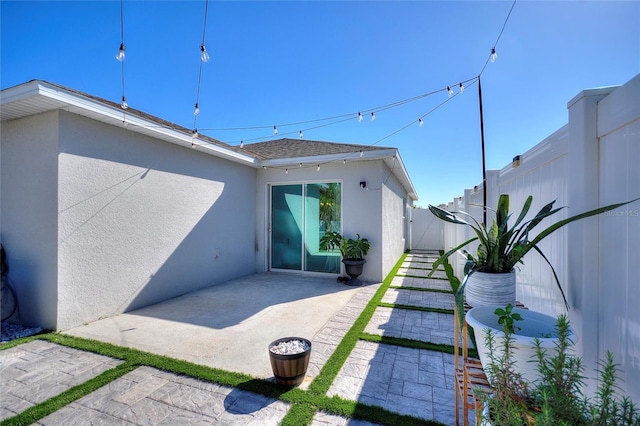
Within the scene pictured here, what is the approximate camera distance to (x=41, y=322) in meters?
3.72

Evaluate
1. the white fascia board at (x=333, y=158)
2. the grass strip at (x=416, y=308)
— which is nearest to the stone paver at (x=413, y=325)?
the grass strip at (x=416, y=308)

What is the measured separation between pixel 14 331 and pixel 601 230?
6.36 metres

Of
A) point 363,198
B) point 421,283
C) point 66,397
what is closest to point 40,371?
point 66,397

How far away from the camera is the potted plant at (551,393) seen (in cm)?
86

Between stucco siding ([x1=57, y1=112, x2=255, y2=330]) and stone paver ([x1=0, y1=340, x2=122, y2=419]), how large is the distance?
2.33 ft

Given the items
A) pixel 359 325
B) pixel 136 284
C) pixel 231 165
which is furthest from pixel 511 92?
pixel 136 284

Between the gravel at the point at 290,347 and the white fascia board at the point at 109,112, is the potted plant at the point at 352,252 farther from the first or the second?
the gravel at the point at 290,347

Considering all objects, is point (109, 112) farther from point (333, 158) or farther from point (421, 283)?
point (421, 283)

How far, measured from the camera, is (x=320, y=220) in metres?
6.96

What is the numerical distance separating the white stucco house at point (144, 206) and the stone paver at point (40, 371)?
2.14 feet

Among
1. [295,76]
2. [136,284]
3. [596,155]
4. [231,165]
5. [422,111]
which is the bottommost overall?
[136,284]

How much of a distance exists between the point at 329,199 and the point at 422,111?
2.98 meters

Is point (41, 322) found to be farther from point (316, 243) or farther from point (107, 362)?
point (316, 243)

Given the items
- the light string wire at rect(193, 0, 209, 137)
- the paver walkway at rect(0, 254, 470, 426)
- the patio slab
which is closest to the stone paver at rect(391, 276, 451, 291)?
the patio slab
